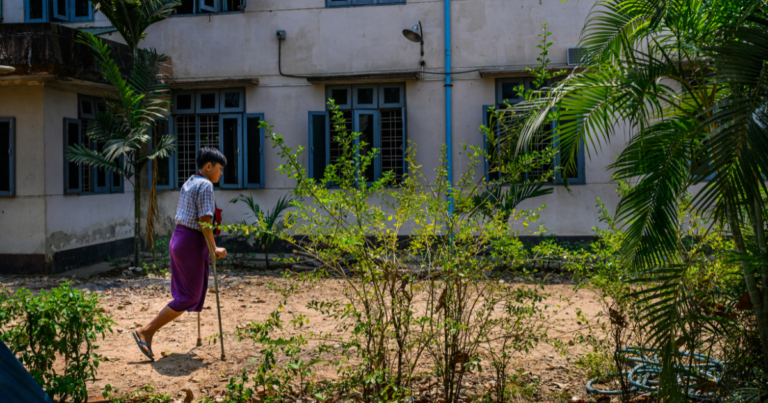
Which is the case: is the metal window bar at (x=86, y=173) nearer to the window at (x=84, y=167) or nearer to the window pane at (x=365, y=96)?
the window at (x=84, y=167)

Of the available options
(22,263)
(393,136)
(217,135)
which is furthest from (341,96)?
(22,263)

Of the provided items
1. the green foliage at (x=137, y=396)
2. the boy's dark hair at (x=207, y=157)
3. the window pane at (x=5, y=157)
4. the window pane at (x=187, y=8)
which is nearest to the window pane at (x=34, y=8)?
the window pane at (x=187, y=8)

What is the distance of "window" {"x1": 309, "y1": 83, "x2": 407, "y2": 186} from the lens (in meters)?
10.3

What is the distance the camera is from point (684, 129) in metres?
3.37

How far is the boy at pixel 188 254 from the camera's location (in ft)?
15.8

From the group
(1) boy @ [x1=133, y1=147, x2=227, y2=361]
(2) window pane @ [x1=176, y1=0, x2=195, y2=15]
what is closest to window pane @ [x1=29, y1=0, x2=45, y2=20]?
(2) window pane @ [x1=176, y1=0, x2=195, y2=15]

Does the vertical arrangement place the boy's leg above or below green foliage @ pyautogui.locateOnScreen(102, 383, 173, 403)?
above

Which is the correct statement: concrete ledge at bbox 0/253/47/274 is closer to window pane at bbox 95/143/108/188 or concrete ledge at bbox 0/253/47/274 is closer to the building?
the building

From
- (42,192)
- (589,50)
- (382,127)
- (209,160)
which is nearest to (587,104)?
(589,50)

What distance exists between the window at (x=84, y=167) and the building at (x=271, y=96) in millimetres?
31

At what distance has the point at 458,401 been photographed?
3709mm

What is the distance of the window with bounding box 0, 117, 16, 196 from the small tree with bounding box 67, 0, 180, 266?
950 mm

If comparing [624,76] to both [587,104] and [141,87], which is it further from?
[141,87]

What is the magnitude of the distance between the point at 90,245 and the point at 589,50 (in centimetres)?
854
